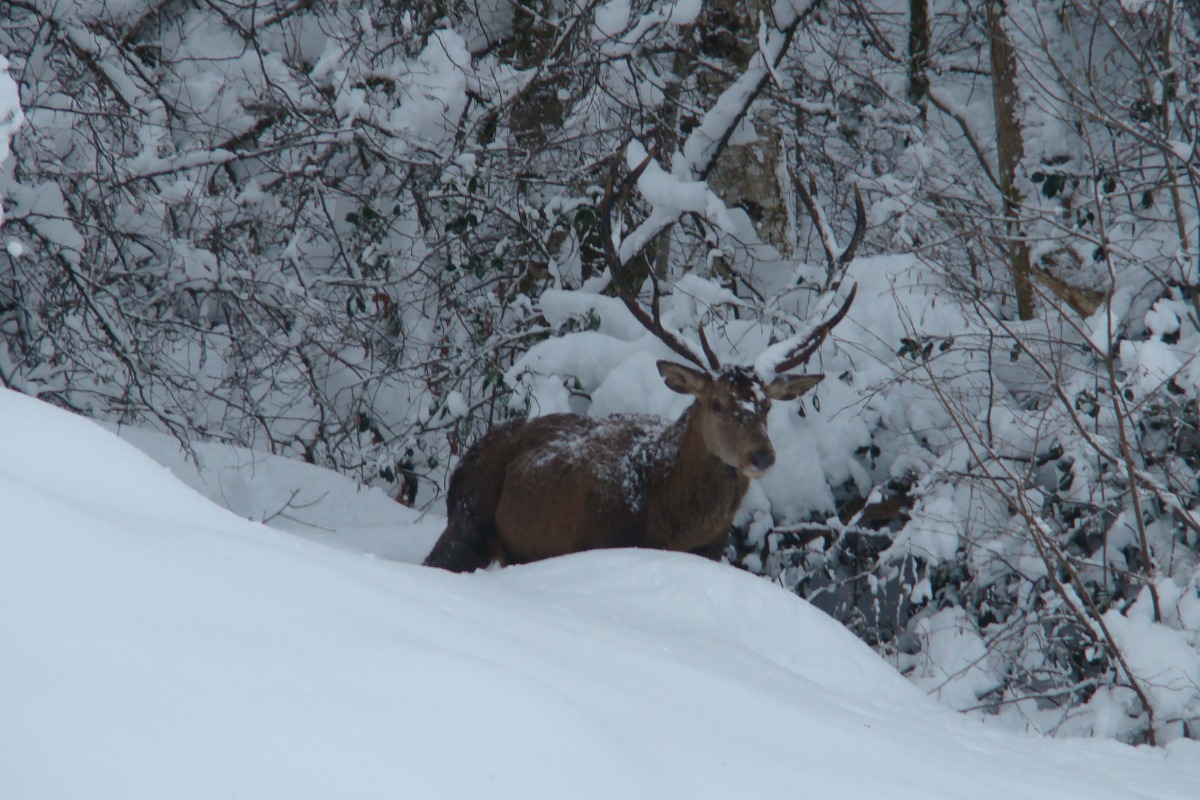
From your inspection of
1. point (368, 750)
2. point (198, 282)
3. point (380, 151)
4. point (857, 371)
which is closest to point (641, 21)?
point (380, 151)

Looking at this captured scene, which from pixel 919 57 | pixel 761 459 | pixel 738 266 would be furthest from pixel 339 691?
pixel 919 57

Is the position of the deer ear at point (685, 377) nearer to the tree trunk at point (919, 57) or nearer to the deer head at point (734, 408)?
the deer head at point (734, 408)

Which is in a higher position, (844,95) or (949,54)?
(949,54)

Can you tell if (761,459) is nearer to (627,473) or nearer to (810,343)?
(627,473)

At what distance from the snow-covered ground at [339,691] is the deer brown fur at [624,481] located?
82.9 inches

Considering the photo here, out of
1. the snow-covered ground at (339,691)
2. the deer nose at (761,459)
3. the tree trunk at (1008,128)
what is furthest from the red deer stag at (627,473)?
the snow-covered ground at (339,691)

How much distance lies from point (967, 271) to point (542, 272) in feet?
9.15

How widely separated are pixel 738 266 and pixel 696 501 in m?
2.82

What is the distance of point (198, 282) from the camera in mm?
6328

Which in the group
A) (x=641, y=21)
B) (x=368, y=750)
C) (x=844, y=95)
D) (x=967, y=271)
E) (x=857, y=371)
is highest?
(x=844, y=95)

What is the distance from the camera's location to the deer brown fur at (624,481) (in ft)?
17.7

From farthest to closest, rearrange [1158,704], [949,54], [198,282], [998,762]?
[949,54], [198,282], [1158,704], [998,762]

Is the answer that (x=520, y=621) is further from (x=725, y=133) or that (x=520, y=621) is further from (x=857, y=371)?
(x=725, y=133)

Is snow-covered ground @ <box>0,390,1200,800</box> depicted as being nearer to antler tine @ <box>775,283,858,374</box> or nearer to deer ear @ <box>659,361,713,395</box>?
deer ear @ <box>659,361,713,395</box>
